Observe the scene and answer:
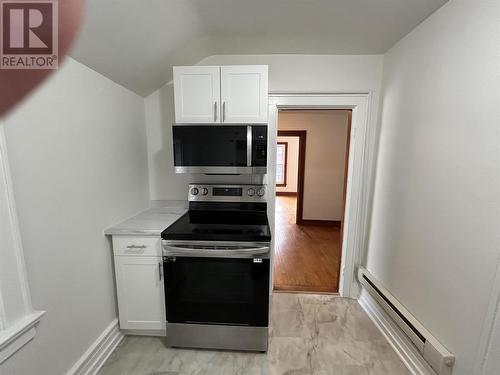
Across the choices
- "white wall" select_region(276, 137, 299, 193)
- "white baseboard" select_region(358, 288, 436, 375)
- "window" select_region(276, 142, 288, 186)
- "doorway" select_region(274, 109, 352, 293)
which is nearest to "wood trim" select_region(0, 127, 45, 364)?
"white baseboard" select_region(358, 288, 436, 375)

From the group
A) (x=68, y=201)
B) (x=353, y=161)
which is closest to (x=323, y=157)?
(x=353, y=161)

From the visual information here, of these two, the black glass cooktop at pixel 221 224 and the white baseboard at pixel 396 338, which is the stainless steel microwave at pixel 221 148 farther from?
the white baseboard at pixel 396 338

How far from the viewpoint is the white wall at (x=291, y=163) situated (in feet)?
24.9

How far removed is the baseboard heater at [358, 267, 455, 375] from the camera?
1172 millimetres

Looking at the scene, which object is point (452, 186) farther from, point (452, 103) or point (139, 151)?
point (139, 151)

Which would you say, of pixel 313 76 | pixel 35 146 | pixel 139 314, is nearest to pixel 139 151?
pixel 35 146

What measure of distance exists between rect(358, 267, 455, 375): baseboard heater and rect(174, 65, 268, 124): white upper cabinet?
66.1 inches

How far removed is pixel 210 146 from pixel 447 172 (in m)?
1.52

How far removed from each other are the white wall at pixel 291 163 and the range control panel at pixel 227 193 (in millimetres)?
5835

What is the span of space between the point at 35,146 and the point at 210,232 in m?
1.02

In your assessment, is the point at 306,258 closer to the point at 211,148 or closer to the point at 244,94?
the point at 211,148

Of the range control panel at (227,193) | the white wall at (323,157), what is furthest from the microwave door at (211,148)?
the white wall at (323,157)

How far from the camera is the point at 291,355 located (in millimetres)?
1565

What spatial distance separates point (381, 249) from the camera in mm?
1876
